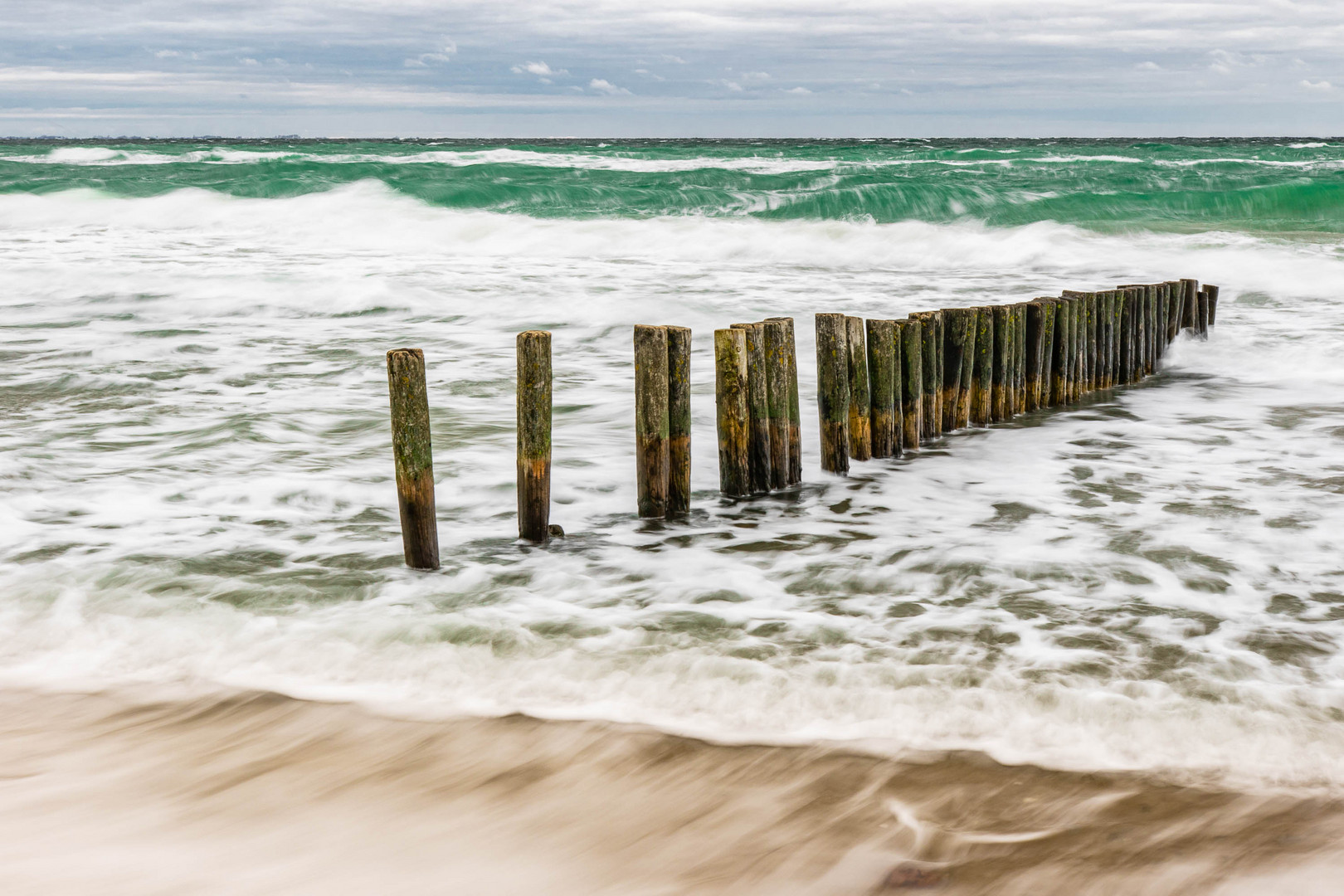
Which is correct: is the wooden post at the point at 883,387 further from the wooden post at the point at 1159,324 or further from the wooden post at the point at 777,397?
the wooden post at the point at 1159,324

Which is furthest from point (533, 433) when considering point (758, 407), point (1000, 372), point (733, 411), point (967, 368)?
point (1000, 372)

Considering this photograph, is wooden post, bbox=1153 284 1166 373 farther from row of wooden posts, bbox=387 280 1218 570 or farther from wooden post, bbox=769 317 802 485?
wooden post, bbox=769 317 802 485

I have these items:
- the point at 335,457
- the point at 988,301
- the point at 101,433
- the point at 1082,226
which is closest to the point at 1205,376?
the point at 988,301

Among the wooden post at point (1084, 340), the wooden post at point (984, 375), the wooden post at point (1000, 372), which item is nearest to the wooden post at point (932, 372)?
the wooden post at point (984, 375)

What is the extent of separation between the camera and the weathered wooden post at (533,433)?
4586mm

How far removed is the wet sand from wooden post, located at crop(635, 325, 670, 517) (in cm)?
189

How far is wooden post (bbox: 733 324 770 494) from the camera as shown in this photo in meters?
5.29

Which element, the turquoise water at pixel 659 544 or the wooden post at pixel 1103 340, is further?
the wooden post at pixel 1103 340

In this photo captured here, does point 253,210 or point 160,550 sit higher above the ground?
point 253,210

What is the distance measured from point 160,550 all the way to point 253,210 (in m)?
23.4

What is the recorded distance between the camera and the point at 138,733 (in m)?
3.41

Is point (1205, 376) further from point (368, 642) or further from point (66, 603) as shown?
point (66, 603)

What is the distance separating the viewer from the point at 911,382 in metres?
6.40

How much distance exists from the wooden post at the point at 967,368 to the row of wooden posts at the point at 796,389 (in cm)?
1
